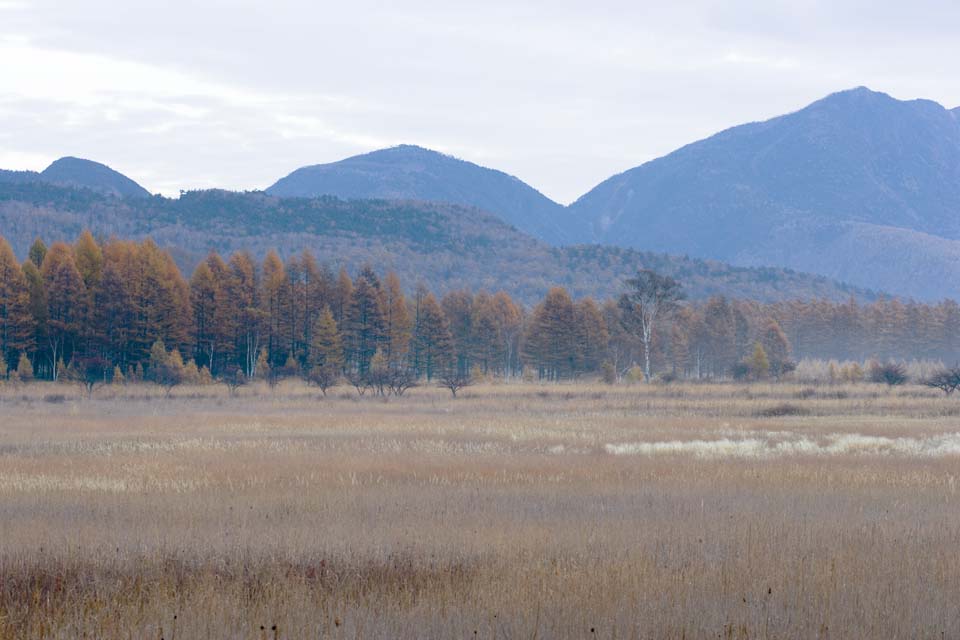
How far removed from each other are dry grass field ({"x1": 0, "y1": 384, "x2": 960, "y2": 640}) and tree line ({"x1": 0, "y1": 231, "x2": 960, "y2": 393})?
1395 inches

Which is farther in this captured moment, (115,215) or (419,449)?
(115,215)

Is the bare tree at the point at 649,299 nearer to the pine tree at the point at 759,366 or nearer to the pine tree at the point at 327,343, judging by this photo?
the pine tree at the point at 759,366

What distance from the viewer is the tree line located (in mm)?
73000

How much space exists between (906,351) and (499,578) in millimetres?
126356

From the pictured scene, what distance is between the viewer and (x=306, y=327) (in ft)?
294

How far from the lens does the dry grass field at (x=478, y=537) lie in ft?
32.9

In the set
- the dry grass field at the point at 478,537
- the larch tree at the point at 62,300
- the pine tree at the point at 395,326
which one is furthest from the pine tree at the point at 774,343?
the dry grass field at the point at 478,537

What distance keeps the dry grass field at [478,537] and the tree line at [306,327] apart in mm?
35431

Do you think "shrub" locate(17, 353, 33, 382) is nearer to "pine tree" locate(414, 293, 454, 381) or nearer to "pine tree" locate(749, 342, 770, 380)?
"pine tree" locate(414, 293, 454, 381)

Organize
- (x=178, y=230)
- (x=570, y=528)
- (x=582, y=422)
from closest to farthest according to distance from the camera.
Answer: (x=570, y=528) < (x=582, y=422) < (x=178, y=230)

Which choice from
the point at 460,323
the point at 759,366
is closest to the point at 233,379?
the point at 460,323

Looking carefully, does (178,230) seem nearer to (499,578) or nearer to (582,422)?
(582,422)

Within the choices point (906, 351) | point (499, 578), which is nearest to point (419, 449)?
point (499, 578)

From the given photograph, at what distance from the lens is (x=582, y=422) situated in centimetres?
3834
